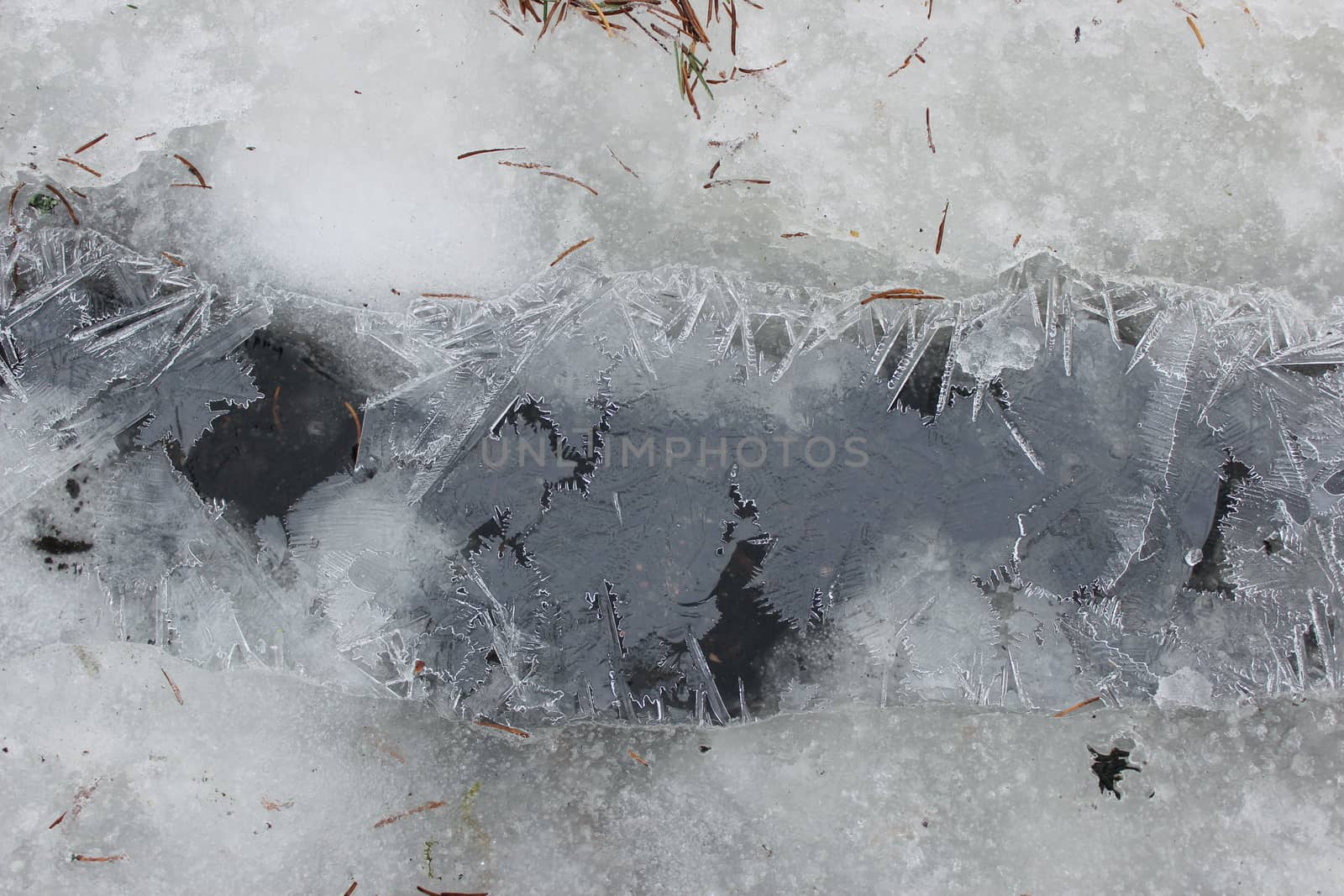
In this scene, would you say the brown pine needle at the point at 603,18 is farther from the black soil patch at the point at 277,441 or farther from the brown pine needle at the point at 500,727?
the brown pine needle at the point at 500,727

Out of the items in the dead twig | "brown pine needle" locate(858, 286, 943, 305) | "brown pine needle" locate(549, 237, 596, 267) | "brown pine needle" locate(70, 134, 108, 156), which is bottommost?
"brown pine needle" locate(858, 286, 943, 305)

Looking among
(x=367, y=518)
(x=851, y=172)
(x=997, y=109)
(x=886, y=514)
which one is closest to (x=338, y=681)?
(x=367, y=518)

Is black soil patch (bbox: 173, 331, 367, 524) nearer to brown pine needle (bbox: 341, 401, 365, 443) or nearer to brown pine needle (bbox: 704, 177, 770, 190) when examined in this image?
brown pine needle (bbox: 341, 401, 365, 443)

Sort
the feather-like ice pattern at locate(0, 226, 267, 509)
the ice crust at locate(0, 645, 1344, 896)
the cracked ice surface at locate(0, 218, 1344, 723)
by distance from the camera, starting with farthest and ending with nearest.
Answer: the ice crust at locate(0, 645, 1344, 896) < the feather-like ice pattern at locate(0, 226, 267, 509) < the cracked ice surface at locate(0, 218, 1344, 723)

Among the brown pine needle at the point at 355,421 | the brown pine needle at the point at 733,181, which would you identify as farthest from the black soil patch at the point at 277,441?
the brown pine needle at the point at 733,181

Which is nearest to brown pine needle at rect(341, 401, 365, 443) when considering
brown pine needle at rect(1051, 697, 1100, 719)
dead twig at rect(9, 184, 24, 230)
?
dead twig at rect(9, 184, 24, 230)

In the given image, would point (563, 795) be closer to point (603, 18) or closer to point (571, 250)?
point (571, 250)
